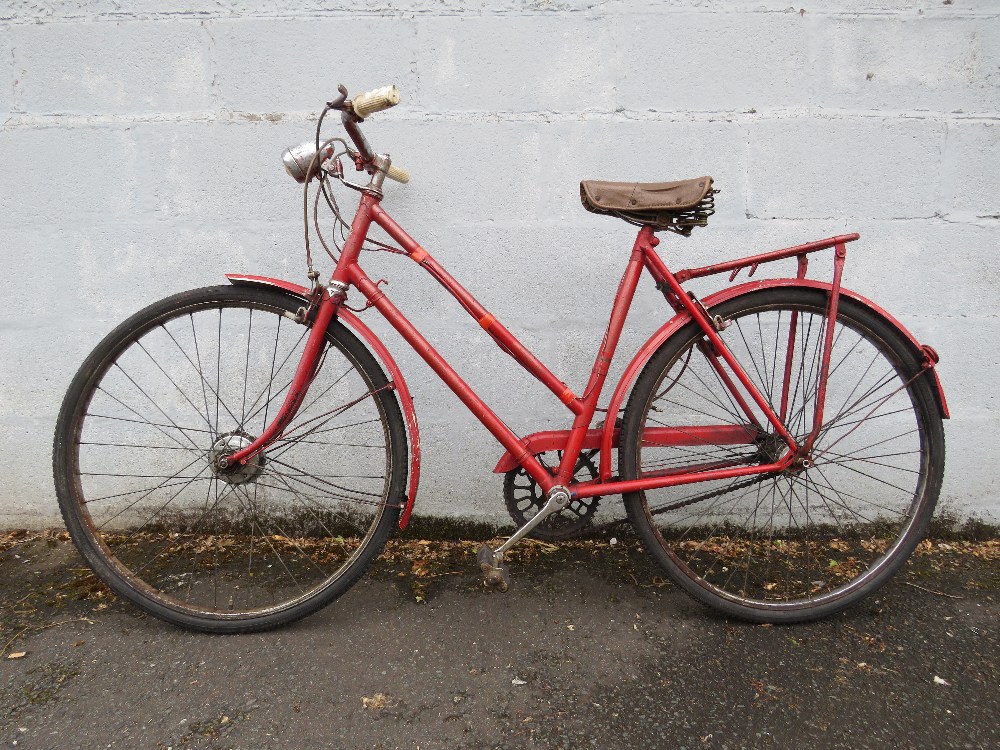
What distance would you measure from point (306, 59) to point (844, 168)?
81.1 inches

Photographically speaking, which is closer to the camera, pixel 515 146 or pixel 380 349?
pixel 380 349

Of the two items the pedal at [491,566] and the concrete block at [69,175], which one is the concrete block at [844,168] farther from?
the concrete block at [69,175]

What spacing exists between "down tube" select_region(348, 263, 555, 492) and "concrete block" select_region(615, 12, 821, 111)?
119 centimetres

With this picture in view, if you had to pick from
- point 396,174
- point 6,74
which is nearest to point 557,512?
point 396,174

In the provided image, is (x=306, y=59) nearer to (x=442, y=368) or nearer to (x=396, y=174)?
(x=396, y=174)

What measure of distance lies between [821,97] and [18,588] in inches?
137

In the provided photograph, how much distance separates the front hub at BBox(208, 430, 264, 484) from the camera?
2.07 meters

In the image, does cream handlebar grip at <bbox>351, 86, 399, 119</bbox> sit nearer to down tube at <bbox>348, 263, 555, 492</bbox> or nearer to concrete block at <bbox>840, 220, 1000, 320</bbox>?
down tube at <bbox>348, 263, 555, 492</bbox>

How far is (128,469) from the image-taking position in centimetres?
271

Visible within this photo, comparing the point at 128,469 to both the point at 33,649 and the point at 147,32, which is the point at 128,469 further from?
the point at 147,32

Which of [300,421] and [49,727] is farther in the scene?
[300,421]

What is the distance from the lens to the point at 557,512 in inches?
84.9

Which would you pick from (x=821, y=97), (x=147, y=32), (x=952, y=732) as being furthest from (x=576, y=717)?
(x=147, y=32)

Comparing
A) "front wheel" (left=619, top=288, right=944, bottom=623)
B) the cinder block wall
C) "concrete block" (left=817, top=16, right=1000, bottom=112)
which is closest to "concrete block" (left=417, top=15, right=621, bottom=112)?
the cinder block wall
